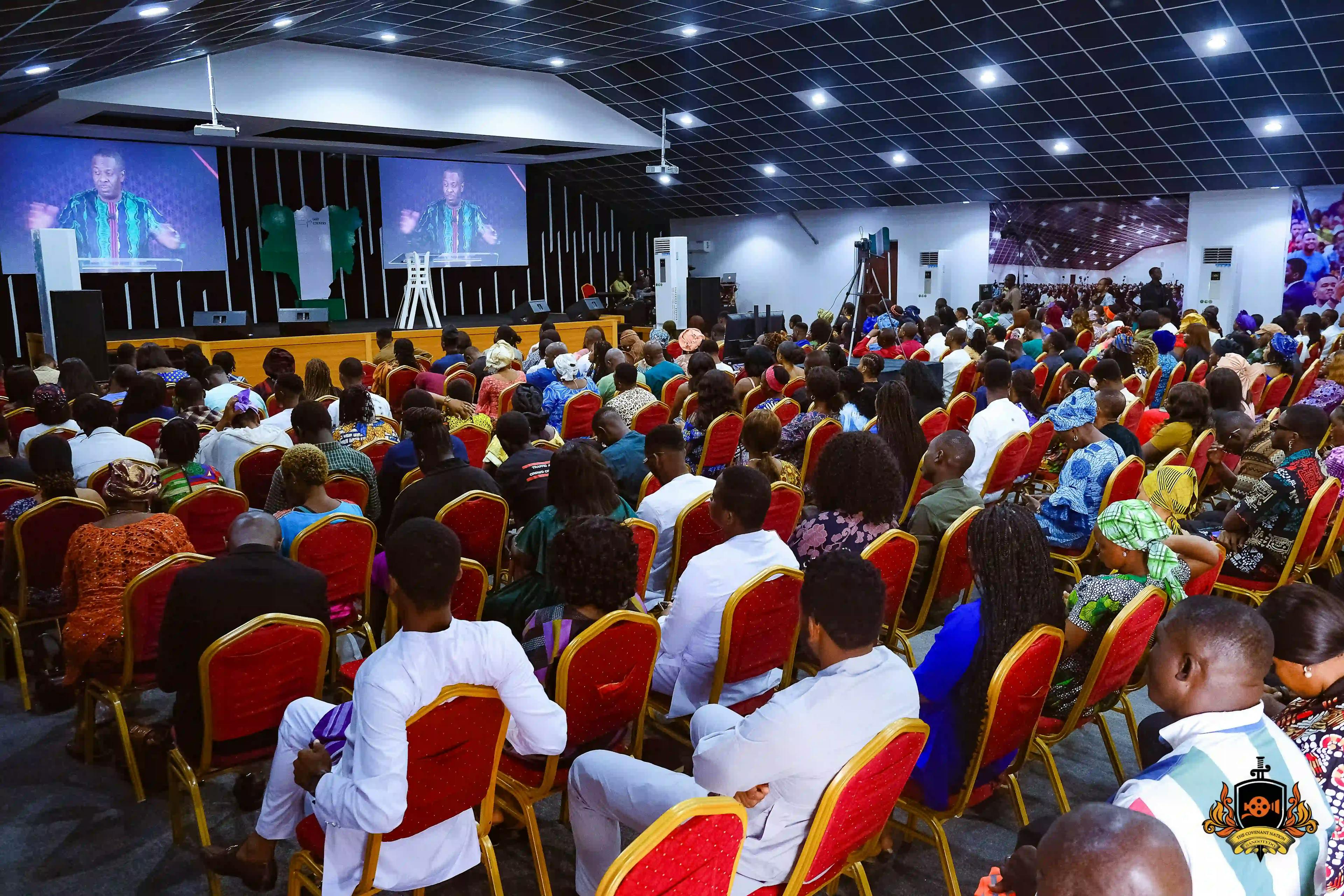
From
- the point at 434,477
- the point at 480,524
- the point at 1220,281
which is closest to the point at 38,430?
the point at 434,477

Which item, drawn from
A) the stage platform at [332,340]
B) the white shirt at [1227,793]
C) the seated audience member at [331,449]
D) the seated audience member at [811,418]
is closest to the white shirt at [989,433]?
the seated audience member at [811,418]

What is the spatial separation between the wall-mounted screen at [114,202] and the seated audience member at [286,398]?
9029 mm

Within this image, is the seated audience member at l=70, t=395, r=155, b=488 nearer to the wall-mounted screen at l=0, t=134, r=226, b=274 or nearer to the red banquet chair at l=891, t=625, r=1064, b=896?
the red banquet chair at l=891, t=625, r=1064, b=896

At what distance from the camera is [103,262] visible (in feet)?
47.0

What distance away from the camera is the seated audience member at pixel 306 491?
150 inches

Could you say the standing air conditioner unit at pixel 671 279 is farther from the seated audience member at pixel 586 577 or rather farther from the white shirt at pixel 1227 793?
the white shirt at pixel 1227 793

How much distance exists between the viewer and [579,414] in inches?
279

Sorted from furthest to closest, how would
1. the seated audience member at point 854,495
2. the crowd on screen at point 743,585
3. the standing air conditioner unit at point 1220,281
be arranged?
the standing air conditioner unit at point 1220,281, the seated audience member at point 854,495, the crowd on screen at point 743,585

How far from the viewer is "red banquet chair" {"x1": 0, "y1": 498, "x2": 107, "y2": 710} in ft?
12.6

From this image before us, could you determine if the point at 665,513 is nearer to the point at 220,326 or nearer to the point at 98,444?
the point at 98,444

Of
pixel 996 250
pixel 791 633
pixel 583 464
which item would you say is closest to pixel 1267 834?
pixel 791 633

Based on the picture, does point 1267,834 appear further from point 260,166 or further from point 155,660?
point 260,166

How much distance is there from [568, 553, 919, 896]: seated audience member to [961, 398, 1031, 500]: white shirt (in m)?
3.65

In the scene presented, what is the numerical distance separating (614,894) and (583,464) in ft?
7.14
